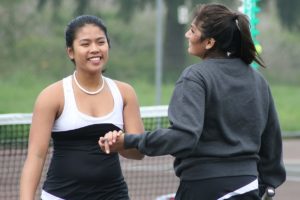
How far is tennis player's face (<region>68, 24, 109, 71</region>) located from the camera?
4.27m

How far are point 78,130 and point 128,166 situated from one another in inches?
306

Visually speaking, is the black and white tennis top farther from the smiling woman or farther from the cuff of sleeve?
the cuff of sleeve

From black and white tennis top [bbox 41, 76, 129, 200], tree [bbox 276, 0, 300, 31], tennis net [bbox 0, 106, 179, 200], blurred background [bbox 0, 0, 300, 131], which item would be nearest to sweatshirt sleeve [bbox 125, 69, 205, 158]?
black and white tennis top [bbox 41, 76, 129, 200]

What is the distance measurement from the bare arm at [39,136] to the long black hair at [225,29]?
0.78m

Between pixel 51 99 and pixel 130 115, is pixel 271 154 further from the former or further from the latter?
pixel 51 99

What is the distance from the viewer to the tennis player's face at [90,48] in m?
4.27

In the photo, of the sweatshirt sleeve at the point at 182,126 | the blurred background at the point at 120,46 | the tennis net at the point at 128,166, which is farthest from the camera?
the blurred background at the point at 120,46

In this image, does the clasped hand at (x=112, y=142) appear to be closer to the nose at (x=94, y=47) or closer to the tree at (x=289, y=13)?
the nose at (x=94, y=47)

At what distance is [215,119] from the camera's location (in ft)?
12.5

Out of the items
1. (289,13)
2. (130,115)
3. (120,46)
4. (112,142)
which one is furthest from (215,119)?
(120,46)

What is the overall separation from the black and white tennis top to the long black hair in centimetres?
69

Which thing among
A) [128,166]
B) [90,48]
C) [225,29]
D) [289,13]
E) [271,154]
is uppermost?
[225,29]

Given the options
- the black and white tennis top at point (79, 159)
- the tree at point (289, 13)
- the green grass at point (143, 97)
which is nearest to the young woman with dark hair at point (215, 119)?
the black and white tennis top at point (79, 159)

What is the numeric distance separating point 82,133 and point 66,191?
28cm
